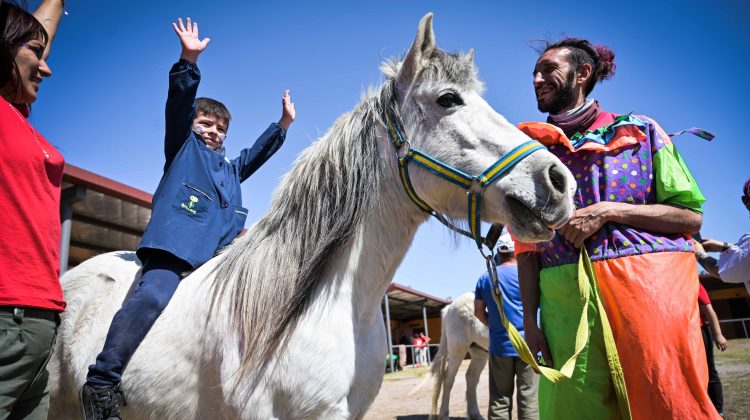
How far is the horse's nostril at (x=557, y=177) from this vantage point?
5.24 ft

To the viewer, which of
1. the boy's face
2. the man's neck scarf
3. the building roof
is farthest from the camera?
the building roof

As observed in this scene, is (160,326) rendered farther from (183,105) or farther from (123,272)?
(183,105)

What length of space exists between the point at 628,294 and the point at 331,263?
3.97 feet

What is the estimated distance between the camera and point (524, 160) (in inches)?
65.1

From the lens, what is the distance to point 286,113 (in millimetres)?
3299

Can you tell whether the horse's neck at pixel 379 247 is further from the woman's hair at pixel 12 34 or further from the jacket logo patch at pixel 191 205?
the woman's hair at pixel 12 34

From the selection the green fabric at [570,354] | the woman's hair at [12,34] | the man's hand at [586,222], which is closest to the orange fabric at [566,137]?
the man's hand at [586,222]

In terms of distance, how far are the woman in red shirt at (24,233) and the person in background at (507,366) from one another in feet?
13.0

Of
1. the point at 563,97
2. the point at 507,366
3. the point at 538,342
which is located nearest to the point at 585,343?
the point at 538,342

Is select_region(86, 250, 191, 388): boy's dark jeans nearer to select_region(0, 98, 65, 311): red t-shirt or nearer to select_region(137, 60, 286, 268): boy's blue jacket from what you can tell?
select_region(137, 60, 286, 268): boy's blue jacket

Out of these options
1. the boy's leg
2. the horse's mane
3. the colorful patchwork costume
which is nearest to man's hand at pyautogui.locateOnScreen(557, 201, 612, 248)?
the colorful patchwork costume

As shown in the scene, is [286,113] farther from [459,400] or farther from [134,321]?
[459,400]

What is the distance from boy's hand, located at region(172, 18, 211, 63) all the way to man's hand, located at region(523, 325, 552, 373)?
6.99 feet

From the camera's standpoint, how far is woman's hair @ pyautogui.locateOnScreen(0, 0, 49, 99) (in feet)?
4.63
